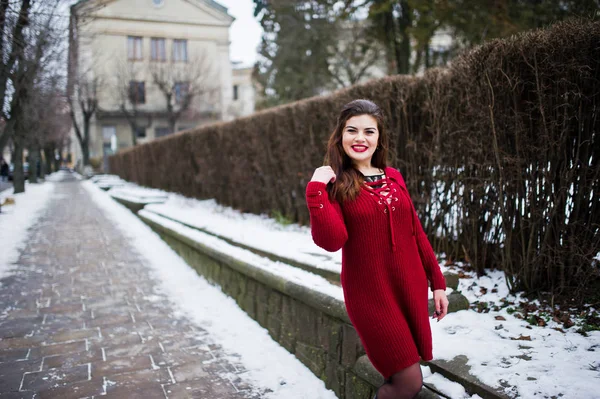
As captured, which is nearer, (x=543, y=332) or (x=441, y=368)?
(x=441, y=368)

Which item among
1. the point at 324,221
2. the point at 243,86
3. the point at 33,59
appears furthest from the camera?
the point at 243,86

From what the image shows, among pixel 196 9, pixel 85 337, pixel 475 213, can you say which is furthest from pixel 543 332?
pixel 196 9

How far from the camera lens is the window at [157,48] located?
39.6 metres

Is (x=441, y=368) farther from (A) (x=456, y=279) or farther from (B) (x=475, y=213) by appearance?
(B) (x=475, y=213)

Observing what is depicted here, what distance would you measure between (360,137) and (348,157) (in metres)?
0.14

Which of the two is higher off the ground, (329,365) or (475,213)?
(475,213)

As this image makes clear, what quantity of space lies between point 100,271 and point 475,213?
5477mm

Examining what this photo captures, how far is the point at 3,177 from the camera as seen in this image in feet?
118

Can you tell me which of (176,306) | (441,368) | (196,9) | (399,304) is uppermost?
(196,9)

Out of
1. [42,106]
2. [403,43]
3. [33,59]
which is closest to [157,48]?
[42,106]

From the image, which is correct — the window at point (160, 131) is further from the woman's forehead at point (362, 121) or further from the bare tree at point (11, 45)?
the woman's forehead at point (362, 121)

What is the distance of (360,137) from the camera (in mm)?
2164

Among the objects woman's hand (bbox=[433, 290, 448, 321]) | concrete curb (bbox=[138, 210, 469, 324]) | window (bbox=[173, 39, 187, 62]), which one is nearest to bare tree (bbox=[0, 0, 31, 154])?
concrete curb (bbox=[138, 210, 469, 324])

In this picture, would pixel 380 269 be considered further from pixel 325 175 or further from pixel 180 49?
pixel 180 49
